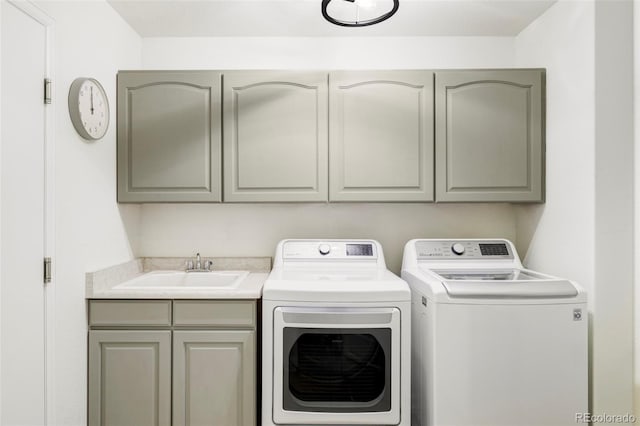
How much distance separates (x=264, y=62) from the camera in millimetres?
2496

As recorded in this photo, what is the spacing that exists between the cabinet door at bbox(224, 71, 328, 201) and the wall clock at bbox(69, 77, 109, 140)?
61cm

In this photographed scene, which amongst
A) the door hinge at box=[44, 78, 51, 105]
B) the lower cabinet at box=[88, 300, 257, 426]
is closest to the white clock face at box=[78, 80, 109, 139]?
the door hinge at box=[44, 78, 51, 105]

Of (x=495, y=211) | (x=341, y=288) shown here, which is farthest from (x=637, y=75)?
(x=341, y=288)

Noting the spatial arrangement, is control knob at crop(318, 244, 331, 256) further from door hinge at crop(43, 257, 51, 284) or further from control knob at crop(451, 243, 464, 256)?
door hinge at crop(43, 257, 51, 284)

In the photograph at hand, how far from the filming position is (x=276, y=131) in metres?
2.19

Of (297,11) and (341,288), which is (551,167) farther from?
(297,11)

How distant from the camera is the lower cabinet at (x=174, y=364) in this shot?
1.87 metres

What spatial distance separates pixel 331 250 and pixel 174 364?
1021 millimetres

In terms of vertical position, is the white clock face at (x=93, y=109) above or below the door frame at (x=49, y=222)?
above

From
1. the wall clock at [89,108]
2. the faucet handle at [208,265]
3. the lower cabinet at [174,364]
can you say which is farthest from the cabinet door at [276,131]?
the lower cabinet at [174,364]

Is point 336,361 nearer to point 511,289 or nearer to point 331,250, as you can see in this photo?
point 331,250

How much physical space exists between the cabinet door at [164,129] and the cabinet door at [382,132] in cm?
69

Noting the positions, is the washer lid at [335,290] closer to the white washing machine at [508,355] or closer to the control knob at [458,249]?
the white washing machine at [508,355]

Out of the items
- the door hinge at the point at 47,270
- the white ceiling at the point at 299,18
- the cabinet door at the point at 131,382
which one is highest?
the white ceiling at the point at 299,18
